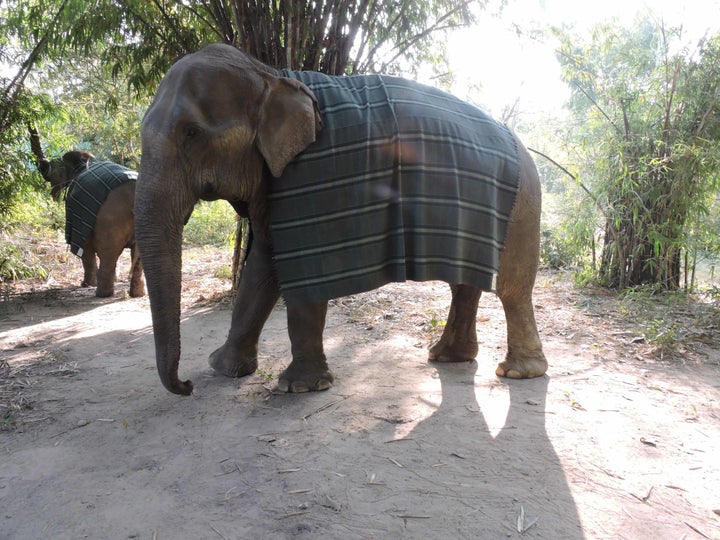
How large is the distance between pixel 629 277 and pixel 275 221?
191 inches

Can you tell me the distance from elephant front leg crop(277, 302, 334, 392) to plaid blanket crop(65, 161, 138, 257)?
3.96 m

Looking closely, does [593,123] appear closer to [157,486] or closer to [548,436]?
[548,436]

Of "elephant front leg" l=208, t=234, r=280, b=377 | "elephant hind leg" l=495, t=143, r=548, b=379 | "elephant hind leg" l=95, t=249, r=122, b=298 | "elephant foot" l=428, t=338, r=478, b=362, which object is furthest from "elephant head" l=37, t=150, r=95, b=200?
"elephant hind leg" l=495, t=143, r=548, b=379

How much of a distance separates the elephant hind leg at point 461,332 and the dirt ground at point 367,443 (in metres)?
0.10

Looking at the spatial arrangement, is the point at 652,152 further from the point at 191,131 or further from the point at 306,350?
the point at 191,131

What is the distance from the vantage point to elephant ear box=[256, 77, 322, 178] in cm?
264

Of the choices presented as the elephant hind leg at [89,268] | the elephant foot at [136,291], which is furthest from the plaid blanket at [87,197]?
the elephant foot at [136,291]

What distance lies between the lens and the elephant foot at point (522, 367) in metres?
3.30

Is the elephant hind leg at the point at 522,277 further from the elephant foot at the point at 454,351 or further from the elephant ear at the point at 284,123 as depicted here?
the elephant ear at the point at 284,123

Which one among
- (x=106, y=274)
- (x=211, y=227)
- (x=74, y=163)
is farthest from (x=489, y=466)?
(x=211, y=227)

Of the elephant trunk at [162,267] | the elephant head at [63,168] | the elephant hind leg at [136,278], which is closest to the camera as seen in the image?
the elephant trunk at [162,267]

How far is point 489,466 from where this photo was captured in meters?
2.23

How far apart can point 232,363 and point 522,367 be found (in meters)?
1.77

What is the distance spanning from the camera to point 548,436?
2.51 meters
